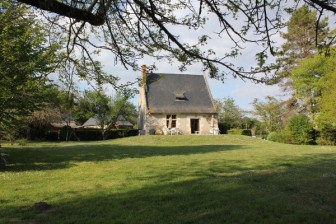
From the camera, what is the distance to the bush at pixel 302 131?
36.0 meters

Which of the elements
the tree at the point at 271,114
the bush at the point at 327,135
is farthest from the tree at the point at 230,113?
the bush at the point at 327,135

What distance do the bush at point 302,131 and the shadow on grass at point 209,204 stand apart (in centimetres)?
2668

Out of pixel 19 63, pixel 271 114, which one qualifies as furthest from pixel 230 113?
pixel 19 63

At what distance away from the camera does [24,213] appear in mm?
7188

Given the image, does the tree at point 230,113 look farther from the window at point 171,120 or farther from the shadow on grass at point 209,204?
the shadow on grass at point 209,204

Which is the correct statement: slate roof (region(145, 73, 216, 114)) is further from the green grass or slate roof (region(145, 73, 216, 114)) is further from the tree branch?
the tree branch

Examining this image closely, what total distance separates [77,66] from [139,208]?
317cm

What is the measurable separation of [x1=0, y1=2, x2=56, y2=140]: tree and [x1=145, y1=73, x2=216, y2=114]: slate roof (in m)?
30.1

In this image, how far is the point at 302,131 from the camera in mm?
36094

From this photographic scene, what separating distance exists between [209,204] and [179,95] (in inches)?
1596

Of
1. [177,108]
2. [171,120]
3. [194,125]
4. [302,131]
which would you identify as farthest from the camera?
[194,125]

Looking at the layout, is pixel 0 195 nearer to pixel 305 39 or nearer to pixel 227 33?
pixel 227 33

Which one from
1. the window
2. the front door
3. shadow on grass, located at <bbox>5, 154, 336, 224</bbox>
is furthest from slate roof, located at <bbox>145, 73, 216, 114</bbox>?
shadow on grass, located at <bbox>5, 154, 336, 224</bbox>

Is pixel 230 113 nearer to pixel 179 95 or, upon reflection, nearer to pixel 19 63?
pixel 179 95
